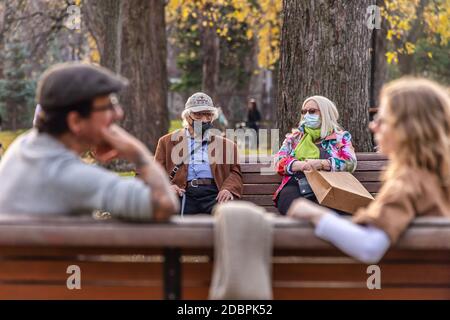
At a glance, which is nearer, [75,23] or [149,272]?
[149,272]

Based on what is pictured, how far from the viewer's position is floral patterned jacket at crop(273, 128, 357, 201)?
7.05 meters

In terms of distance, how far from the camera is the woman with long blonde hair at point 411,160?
119 inches

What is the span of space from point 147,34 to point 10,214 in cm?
1355

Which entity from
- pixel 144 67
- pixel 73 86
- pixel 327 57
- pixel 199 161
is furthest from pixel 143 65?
pixel 73 86

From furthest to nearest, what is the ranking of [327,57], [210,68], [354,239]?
[210,68], [327,57], [354,239]

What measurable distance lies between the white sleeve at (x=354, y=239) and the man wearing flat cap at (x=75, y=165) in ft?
1.72

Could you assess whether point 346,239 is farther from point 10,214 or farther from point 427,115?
point 10,214

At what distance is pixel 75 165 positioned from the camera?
3.08m

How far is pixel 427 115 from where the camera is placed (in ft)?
10.4

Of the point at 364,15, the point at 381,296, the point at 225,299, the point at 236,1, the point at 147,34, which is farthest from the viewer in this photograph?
the point at 236,1

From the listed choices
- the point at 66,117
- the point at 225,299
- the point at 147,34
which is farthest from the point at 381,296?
the point at 147,34

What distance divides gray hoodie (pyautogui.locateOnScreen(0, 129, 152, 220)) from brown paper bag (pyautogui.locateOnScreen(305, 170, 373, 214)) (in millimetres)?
3539

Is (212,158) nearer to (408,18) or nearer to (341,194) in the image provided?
(341,194)

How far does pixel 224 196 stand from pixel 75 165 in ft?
12.9
